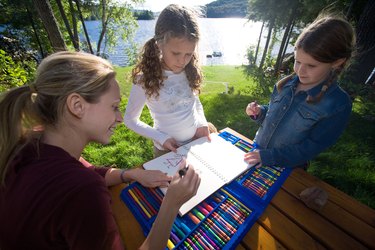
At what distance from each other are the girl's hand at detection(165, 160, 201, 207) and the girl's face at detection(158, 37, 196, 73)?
1.02 m

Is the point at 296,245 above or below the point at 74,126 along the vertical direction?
below

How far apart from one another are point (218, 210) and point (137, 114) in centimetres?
111

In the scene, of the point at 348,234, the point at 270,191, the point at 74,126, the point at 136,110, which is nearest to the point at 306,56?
the point at 270,191

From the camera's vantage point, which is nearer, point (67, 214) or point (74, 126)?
point (67, 214)

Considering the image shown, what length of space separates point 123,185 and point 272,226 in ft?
3.06

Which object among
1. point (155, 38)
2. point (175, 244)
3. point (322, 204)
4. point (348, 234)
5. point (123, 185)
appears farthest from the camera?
point (155, 38)

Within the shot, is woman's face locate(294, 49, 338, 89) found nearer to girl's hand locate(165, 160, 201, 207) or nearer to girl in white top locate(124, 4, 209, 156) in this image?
girl in white top locate(124, 4, 209, 156)

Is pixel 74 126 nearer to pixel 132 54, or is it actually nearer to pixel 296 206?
pixel 296 206

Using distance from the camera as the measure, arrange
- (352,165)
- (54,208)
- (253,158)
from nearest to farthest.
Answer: (54,208)
(253,158)
(352,165)

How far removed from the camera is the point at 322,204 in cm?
120

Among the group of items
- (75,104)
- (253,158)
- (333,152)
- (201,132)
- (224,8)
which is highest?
(75,104)

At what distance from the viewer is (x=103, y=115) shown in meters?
1.15

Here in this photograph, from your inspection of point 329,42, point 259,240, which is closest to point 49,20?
point 329,42

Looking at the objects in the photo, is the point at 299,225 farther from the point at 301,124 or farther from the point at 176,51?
the point at 176,51
